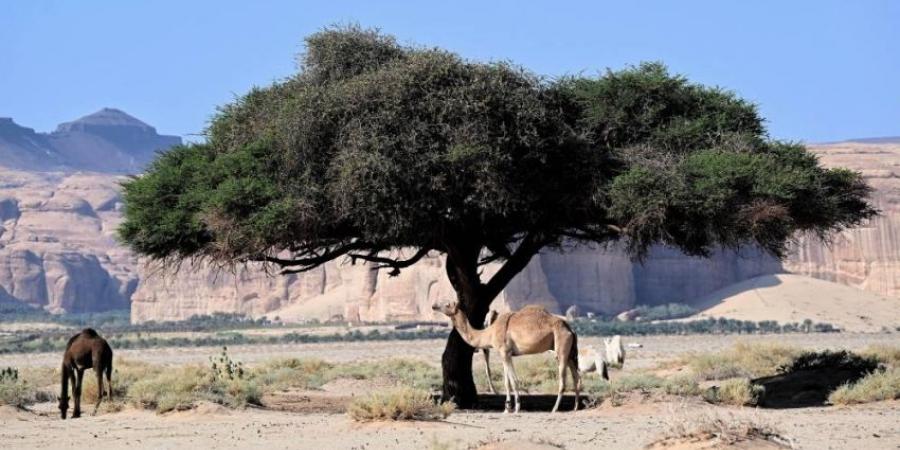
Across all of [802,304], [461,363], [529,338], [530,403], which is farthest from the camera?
[802,304]

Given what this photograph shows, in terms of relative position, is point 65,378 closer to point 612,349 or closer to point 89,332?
point 89,332

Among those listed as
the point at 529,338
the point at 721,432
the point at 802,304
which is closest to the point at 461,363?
the point at 529,338

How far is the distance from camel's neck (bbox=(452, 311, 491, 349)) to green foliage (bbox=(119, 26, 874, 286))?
1384 mm

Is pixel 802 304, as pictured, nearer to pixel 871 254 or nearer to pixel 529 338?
pixel 871 254

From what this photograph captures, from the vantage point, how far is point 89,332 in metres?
19.1

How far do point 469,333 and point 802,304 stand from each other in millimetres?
80084

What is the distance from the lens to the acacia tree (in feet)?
65.8

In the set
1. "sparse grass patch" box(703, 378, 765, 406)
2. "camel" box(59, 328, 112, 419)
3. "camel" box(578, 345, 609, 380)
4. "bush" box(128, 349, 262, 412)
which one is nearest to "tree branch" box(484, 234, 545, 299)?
"sparse grass patch" box(703, 378, 765, 406)

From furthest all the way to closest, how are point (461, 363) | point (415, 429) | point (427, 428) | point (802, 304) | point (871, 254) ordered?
1. point (871, 254)
2. point (802, 304)
3. point (461, 363)
4. point (427, 428)
5. point (415, 429)

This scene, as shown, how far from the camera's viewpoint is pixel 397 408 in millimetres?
16828

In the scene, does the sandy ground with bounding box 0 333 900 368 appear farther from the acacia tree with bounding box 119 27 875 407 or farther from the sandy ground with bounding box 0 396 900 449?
the sandy ground with bounding box 0 396 900 449

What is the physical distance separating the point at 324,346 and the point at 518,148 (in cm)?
4843

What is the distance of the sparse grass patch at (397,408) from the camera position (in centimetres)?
1686

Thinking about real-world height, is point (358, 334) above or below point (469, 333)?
above
